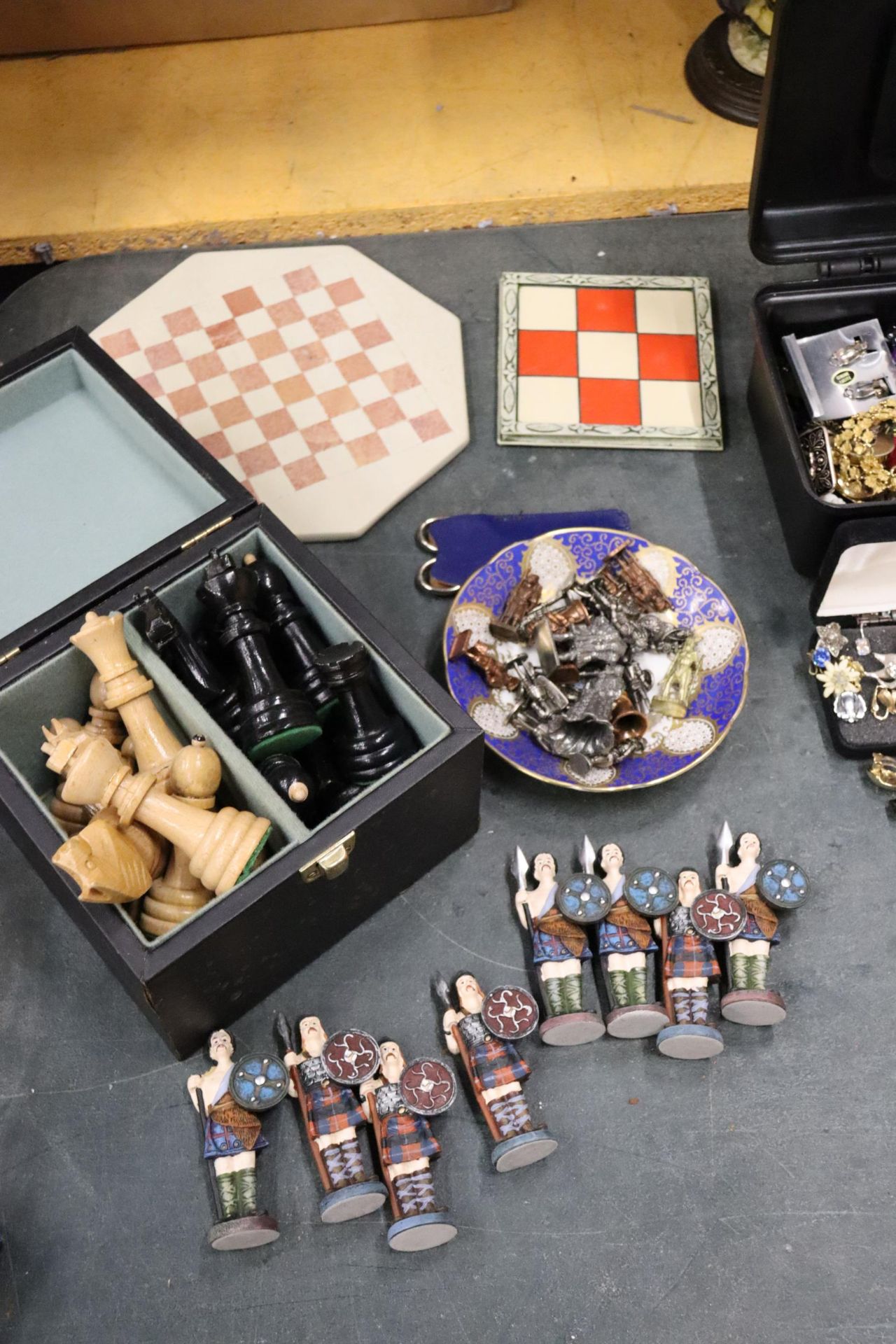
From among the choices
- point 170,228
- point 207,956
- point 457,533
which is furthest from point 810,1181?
point 170,228

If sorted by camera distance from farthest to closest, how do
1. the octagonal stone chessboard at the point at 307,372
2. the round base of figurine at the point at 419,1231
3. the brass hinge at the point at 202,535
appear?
the octagonal stone chessboard at the point at 307,372, the brass hinge at the point at 202,535, the round base of figurine at the point at 419,1231

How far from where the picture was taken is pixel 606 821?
1835 mm

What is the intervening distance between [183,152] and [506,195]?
2.36 feet

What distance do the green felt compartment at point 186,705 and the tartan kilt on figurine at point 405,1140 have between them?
1.24 feet

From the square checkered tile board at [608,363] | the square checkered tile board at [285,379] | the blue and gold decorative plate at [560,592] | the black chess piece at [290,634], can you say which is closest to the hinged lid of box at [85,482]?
the black chess piece at [290,634]

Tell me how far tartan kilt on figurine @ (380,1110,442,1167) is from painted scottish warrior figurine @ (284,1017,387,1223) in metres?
0.03

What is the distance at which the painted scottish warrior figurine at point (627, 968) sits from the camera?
63.3 inches

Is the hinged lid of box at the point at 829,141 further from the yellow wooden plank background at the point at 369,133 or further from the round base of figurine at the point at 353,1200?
the round base of figurine at the point at 353,1200

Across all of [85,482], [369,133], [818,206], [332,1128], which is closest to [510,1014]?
[332,1128]

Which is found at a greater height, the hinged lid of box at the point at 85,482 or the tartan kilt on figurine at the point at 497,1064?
the hinged lid of box at the point at 85,482

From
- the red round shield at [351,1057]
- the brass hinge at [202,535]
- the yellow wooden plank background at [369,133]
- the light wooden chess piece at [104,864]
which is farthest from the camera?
the yellow wooden plank background at [369,133]

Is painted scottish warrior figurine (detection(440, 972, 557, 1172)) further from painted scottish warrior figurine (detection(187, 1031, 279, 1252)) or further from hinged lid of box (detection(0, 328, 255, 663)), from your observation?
hinged lid of box (detection(0, 328, 255, 663))

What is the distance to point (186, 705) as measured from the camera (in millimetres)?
1605

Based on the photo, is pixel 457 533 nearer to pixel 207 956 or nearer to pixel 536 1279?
pixel 207 956
